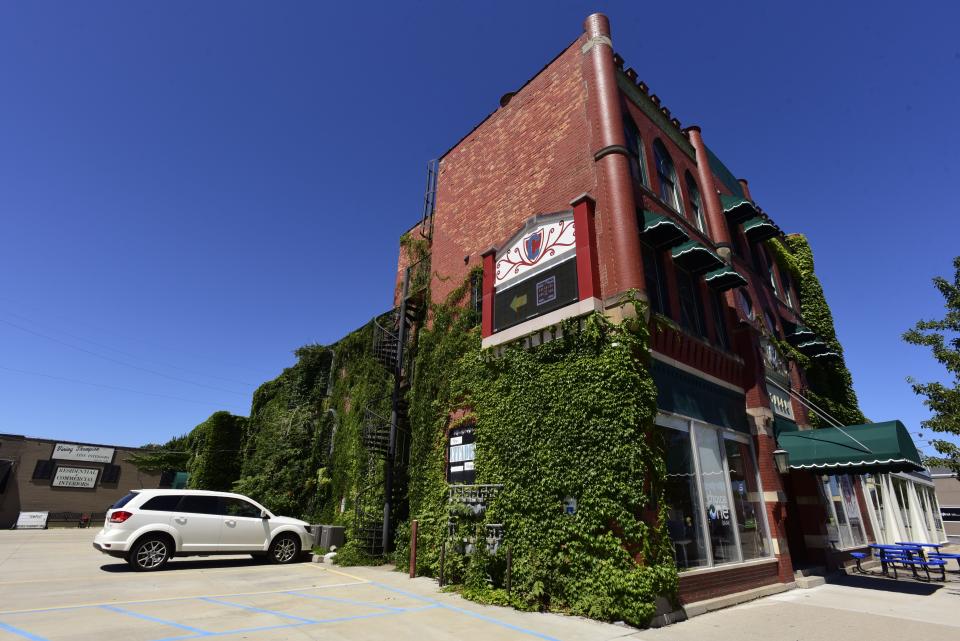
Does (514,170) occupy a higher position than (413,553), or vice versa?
(514,170)

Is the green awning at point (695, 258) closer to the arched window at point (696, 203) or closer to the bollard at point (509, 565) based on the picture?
the arched window at point (696, 203)

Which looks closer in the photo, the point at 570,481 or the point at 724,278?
the point at 570,481

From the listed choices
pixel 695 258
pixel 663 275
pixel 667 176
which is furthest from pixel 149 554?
pixel 667 176

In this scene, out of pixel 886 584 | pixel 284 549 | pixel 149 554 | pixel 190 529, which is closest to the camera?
pixel 149 554

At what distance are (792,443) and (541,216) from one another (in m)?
9.50

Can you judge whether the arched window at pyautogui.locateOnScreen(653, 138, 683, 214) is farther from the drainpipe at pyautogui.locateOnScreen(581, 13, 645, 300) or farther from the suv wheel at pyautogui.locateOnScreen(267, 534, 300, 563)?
the suv wheel at pyautogui.locateOnScreen(267, 534, 300, 563)

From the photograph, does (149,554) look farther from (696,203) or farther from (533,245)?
(696,203)

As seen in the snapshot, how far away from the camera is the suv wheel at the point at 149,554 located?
11.0 m

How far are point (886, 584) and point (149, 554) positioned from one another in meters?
18.9

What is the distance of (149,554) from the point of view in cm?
1120

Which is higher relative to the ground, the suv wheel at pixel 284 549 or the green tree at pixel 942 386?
the green tree at pixel 942 386

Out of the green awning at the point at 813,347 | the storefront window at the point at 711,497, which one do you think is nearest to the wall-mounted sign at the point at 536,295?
the storefront window at the point at 711,497

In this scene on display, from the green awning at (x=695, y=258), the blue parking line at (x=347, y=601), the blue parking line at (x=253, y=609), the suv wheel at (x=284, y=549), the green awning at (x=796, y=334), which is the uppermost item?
the green awning at (x=796, y=334)

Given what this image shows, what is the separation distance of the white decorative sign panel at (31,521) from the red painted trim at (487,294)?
104 feet
